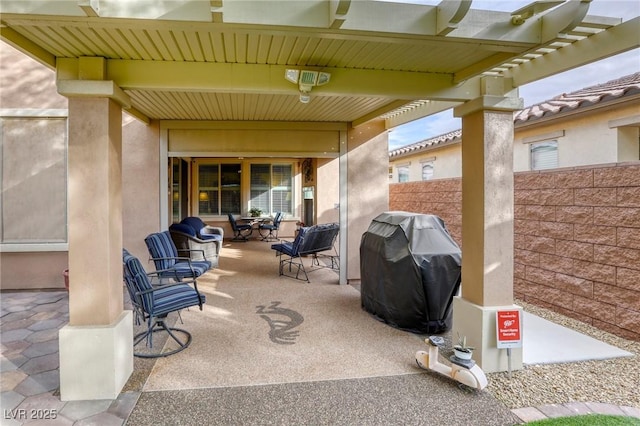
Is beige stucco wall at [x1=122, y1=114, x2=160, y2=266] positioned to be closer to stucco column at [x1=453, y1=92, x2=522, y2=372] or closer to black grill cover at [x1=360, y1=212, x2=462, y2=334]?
black grill cover at [x1=360, y1=212, x2=462, y2=334]

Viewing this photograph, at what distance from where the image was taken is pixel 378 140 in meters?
6.11

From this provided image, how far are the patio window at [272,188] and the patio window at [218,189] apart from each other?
21.9 inches

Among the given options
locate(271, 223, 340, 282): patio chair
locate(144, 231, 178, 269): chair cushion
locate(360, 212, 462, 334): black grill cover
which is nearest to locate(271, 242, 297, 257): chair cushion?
locate(271, 223, 340, 282): patio chair

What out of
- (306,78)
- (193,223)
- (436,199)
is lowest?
(193,223)

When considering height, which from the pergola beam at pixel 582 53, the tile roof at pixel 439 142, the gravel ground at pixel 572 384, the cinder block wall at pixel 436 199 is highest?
the tile roof at pixel 439 142

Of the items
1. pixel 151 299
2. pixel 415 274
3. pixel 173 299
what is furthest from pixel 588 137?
pixel 151 299

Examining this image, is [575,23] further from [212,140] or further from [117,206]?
[212,140]

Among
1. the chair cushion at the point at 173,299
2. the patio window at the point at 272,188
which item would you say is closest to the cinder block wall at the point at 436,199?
the patio window at the point at 272,188

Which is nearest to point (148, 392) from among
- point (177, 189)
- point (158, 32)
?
point (158, 32)

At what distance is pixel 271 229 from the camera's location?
426 inches

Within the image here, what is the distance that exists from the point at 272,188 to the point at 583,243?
9105mm

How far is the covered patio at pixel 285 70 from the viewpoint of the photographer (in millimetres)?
2215

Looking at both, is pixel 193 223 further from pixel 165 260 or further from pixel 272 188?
pixel 272 188

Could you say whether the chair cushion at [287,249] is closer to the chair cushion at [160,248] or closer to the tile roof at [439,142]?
the chair cushion at [160,248]
